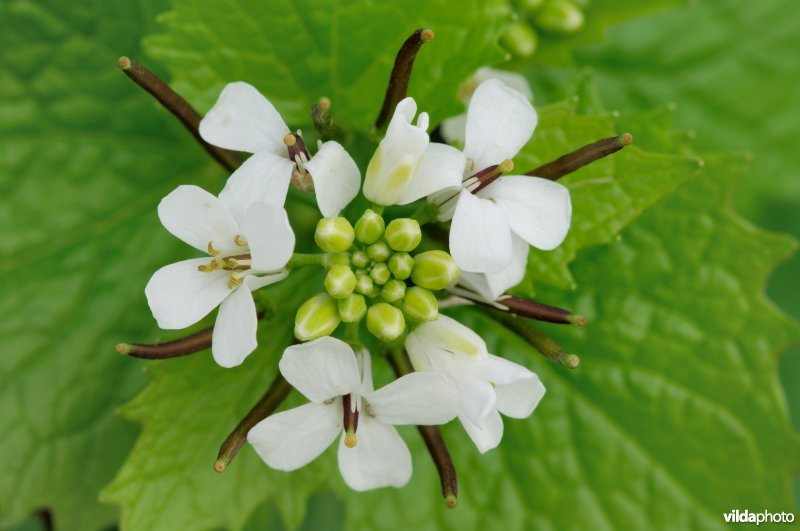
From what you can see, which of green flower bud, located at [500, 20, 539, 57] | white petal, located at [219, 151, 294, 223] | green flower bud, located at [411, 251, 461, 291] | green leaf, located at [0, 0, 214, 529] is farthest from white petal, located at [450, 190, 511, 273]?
green leaf, located at [0, 0, 214, 529]

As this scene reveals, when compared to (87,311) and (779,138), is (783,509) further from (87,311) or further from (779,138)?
(87,311)

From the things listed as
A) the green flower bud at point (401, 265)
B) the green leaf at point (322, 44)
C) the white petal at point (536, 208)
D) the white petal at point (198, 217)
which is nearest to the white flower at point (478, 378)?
the green flower bud at point (401, 265)

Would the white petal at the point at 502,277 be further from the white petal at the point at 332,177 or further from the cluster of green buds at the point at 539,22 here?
the cluster of green buds at the point at 539,22

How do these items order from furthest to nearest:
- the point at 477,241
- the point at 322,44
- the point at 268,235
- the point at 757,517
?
the point at 757,517
the point at 322,44
the point at 477,241
the point at 268,235

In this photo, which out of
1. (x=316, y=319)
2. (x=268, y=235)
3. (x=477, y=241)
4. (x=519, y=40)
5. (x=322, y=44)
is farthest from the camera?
(x=519, y=40)

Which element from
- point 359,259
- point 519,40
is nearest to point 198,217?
point 359,259

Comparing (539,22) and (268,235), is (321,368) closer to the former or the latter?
(268,235)

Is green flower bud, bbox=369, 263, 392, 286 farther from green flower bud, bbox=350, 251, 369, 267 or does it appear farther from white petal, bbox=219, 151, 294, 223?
white petal, bbox=219, 151, 294, 223
